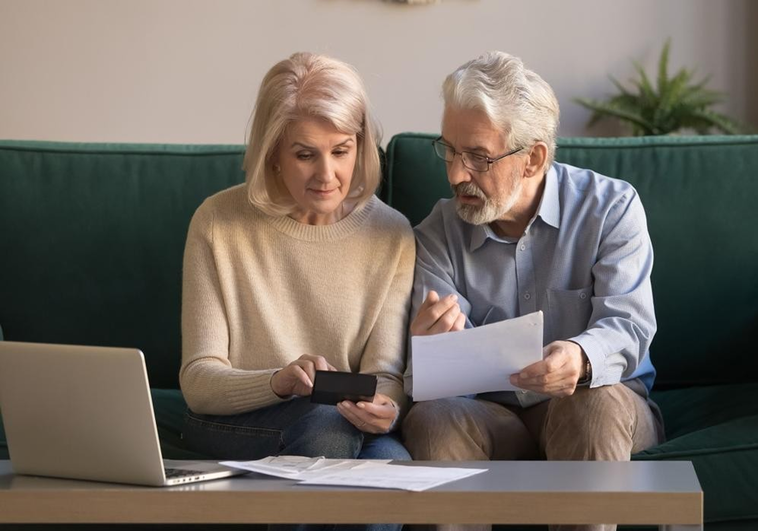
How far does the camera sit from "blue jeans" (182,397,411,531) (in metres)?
1.74

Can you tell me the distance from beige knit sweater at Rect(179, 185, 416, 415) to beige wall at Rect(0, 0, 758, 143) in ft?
7.71

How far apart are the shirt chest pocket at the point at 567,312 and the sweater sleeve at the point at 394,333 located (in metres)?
0.28

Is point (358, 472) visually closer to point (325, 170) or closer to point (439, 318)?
point (439, 318)

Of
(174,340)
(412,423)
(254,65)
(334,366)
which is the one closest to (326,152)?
(334,366)

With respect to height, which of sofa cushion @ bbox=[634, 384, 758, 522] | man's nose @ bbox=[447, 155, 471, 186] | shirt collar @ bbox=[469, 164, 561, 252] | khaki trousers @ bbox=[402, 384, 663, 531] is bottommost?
sofa cushion @ bbox=[634, 384, 758, 522]

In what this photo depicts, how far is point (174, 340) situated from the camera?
2488mm

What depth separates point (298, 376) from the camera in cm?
179

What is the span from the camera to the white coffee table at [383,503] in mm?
1248

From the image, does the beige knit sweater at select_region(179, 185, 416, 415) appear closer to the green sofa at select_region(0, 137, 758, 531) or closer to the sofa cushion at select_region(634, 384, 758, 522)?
the green sofa at select_region(0, 137, 758, 531)

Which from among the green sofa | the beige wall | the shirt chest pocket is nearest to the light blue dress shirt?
the shirt chest pocket

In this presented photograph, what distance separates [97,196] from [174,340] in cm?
38

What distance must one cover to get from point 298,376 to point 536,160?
670 millimetres

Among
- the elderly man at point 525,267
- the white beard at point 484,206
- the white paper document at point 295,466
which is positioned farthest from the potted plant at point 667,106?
the white paper document at point 295,466

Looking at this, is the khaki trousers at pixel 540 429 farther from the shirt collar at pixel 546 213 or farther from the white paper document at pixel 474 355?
the shirt collar at pixel 546 213
